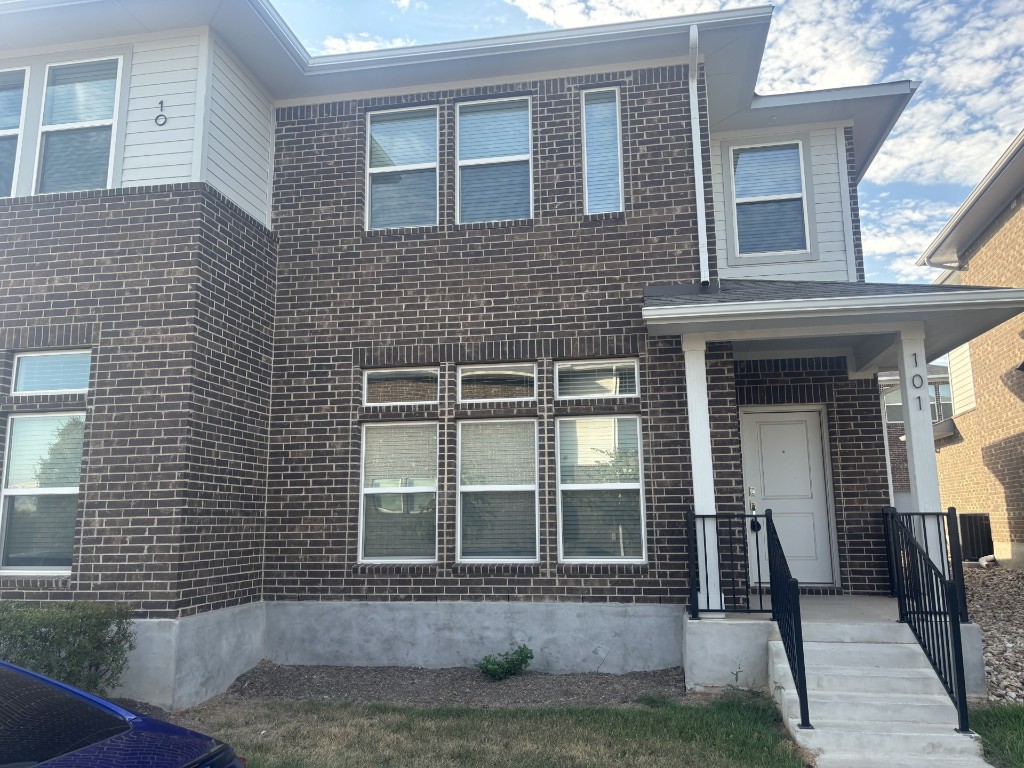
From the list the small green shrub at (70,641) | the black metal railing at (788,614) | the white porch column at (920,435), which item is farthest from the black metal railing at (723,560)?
the small green shrub at (70,641)

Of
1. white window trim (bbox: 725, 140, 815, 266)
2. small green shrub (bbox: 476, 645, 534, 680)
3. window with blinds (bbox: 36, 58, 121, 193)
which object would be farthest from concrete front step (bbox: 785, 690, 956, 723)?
window with blinds (bbox: 36, 58, 121, 193)

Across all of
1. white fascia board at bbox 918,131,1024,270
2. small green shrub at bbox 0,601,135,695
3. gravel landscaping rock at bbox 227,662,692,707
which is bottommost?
gravel landscaping rock at bbox 227,662,692,707

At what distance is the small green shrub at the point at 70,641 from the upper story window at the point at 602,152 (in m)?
5.79

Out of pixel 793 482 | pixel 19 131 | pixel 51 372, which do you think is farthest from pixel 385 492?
pixel 19 131

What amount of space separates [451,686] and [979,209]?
39.2 feet

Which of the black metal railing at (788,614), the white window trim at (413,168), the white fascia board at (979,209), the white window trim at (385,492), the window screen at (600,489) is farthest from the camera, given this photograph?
the white fascia board at (979,209)

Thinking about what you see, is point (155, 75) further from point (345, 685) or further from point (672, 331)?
point (345, 685)

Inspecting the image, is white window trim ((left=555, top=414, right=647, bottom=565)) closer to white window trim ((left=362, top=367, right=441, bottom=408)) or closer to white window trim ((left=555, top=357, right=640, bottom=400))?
white window trim ((left=555, top=357, right=640, bottom=400))

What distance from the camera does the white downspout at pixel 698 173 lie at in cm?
755

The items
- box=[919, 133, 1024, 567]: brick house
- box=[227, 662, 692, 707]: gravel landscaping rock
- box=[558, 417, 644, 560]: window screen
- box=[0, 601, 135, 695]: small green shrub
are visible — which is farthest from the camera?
box=[919, 133, 1024, 567]: brick house

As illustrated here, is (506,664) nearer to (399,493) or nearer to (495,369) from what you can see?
(399,493)

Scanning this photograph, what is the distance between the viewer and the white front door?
331 inches

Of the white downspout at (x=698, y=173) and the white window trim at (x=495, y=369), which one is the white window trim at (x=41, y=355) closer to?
the white window trim at (x=495, y=369)

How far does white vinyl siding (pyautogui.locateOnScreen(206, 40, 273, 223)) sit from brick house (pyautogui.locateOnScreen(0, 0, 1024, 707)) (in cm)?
6
